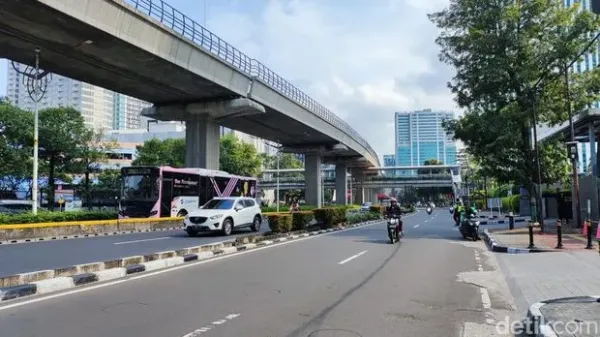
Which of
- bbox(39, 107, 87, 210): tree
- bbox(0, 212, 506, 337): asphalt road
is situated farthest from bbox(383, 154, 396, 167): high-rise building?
bbox(0, 212, 506, 337): asphalt road

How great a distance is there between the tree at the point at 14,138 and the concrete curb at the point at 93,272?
1252 inches

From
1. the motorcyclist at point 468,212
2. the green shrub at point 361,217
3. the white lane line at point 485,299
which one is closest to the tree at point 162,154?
the green shrub at point 361,217

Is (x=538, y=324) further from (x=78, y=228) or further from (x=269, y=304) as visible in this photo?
(x=78, y=228)

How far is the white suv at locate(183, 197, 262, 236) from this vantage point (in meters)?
21.4

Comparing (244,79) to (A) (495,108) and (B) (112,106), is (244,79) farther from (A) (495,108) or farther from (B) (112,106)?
(B) (112,106)

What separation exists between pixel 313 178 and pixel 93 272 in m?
51.3

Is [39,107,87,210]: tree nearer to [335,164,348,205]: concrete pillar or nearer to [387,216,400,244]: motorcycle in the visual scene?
[387,216,400,244]: motorcycle

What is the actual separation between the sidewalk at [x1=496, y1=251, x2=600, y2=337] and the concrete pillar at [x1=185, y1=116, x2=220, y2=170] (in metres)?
25.6

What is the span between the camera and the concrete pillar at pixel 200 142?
37.4 m

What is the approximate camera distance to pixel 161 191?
28.7m

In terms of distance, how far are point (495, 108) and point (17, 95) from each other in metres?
60.9

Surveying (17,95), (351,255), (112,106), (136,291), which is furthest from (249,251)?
(112,106)

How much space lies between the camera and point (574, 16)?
26219 millimetres

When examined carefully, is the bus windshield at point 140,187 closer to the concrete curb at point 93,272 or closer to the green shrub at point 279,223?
the green shrub at point 279,223
